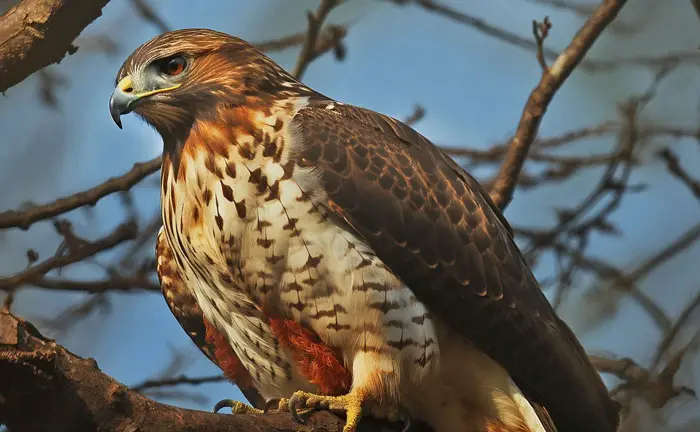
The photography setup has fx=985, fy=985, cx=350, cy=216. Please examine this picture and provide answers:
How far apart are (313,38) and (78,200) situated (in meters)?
1.45

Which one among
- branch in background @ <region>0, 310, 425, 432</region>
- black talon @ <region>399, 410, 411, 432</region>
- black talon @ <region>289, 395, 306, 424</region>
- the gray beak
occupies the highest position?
the gray beak

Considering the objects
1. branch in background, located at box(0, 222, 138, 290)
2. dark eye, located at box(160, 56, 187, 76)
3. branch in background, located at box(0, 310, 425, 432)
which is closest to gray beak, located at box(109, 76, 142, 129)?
dark eye, located at box(160, 56, 187, 76)

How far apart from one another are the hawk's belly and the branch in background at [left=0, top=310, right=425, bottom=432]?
88 centimetres

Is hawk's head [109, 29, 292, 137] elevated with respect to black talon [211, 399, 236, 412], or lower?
elevated

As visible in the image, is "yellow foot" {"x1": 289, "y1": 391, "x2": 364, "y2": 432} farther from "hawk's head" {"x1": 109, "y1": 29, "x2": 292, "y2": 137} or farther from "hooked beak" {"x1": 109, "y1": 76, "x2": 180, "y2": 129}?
"hooked beak" {"x1": 109, "y1": 76, "x2": 180, "y2": 129}

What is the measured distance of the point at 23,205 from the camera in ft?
14.7

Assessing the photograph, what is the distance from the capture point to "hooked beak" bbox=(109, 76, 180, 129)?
4.12 metres

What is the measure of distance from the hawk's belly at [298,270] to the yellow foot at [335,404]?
5.8 inches

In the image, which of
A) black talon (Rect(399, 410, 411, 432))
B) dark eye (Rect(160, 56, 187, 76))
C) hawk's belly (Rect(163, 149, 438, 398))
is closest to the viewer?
hawk's belly (Rect(163, 149, 438, 398))

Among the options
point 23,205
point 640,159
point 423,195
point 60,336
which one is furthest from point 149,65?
point 640,159

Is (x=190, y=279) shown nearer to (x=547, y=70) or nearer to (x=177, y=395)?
(x=177, y=395)

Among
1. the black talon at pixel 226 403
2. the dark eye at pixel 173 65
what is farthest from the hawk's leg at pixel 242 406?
the dark eye at pixel 173 65

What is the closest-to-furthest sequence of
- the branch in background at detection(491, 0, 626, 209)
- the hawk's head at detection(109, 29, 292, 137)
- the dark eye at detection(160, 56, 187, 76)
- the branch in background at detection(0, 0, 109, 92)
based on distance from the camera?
the branch in background at detection(0, 0, 109, 92), the hawk's head at detection(109, 29, 292, 137), the dark eye at detection(160, 56, 187, 76), the branch in background at detection(491, 0, 626, 209)

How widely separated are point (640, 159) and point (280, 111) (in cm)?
306
